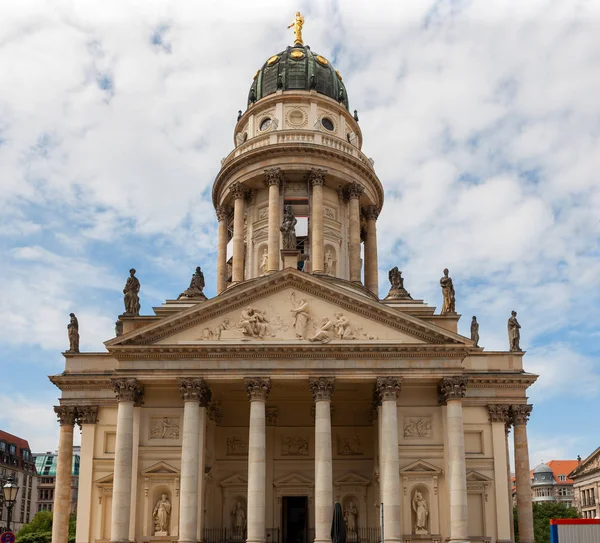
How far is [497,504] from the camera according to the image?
1673 inches

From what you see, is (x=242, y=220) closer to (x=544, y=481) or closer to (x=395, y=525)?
(x=395, y=525)

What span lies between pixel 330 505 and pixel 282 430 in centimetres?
860

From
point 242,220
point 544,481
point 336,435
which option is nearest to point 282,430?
point 336,435

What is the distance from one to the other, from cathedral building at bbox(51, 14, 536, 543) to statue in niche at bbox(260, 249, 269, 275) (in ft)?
3.40

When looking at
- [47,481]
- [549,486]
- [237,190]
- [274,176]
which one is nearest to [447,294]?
[274,176]

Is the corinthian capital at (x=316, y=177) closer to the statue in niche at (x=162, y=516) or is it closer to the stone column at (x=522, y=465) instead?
the stone column at (x=522, y=465)

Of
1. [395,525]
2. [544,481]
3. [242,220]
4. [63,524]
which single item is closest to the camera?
[395,525]

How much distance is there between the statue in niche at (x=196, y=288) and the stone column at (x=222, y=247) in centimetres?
289

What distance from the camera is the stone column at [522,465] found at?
44.8 metres

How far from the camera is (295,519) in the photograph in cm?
4506

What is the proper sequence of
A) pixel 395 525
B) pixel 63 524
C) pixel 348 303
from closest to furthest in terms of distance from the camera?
pixel 395 525
pixel 348 303
pixel 63 524

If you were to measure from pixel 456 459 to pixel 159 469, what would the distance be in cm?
1523

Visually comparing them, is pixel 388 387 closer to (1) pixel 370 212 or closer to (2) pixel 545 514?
(1) pixel 370 212

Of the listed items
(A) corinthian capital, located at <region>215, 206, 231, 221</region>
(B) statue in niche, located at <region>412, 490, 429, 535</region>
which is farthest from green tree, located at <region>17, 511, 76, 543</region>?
(B) statue in niche, located at <region>412, 490, 429, 535</region>
